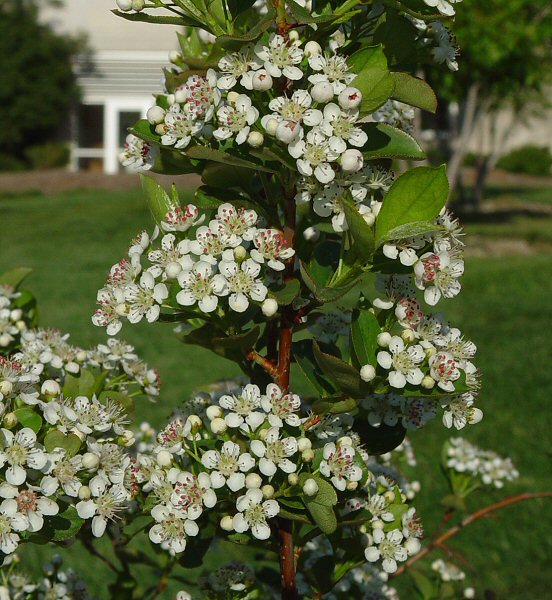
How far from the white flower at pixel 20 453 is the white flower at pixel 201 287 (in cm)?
30

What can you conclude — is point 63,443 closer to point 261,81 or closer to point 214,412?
point 214,412

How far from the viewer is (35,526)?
1.31 m

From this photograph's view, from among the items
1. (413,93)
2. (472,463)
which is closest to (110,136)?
(472,463)

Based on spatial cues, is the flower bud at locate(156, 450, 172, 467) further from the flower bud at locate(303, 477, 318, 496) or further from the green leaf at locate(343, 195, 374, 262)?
the green leaf at locate(343, 195, 374, 262)

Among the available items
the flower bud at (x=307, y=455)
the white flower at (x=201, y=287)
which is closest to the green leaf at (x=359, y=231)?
the white flower at (x=201, y=287)

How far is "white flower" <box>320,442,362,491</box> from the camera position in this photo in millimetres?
1446

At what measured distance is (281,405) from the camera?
57.1 inches

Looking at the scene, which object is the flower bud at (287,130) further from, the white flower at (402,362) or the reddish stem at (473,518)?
the reddish stem at (473,518)

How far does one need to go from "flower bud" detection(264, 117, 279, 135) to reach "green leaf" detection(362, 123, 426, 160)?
7.2 inches

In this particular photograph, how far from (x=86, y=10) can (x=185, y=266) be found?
25603mm

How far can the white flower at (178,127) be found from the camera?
1.45 metres

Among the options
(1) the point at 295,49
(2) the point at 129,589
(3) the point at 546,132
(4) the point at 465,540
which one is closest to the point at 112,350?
(2) the point at 129,589

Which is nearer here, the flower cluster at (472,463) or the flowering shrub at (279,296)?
the flowering shrub at (279,296)

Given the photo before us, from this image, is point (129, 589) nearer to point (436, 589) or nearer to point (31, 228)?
point (436, 589)
